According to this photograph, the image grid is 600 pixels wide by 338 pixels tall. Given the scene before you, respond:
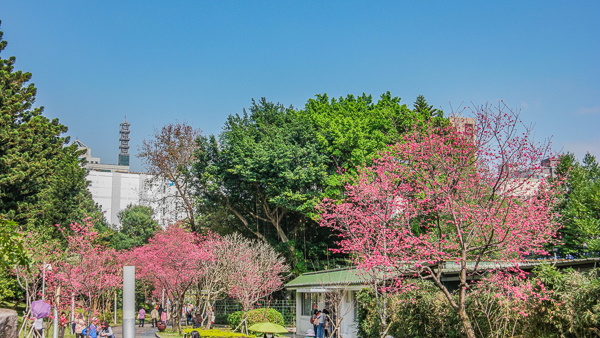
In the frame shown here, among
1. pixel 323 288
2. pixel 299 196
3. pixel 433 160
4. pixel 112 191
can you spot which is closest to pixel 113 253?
pixel 299 196

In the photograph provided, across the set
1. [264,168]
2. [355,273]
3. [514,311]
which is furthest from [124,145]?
[514,311]

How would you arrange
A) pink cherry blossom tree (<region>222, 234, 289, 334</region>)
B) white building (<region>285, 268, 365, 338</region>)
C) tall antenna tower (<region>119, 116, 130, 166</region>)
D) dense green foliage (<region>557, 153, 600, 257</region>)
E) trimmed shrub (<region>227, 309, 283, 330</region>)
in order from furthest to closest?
1. tall antenna tower (<region>119, 116, 130, 166</region>)
2. dense green foliage (<region>557, 153, 600, 257</region>)
3. trimmed shrub (<region>227, 309, 283, 330</region>)
4. pink cherry blossom tree (<region>222, 234, 289, 334</region>)
5. white building (<region>285, 268, 365, 338</region>)

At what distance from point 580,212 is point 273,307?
2135 centimetres

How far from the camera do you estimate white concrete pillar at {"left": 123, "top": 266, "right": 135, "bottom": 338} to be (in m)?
5.59

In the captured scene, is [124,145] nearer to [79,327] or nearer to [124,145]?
[124,145]

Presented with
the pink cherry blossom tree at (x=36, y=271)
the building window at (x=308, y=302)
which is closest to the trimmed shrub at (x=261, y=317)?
the building window at (x=308, y=302)

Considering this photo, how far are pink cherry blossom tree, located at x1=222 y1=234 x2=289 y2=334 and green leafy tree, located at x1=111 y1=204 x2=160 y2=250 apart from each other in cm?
2197

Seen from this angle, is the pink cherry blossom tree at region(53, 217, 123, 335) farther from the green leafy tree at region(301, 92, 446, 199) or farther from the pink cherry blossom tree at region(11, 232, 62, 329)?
the green leafy tree at region(301, 92, 446, 199)

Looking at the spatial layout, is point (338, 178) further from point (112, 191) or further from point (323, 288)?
point (112, 191)

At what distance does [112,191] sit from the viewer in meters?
88.6

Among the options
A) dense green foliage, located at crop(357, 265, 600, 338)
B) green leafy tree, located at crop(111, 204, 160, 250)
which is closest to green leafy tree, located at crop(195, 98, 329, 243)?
→ dense green foliage, located at crop(357, 265, 600, 338)

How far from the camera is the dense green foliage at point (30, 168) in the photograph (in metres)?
30.0

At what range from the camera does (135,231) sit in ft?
176

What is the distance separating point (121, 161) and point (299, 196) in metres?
142
